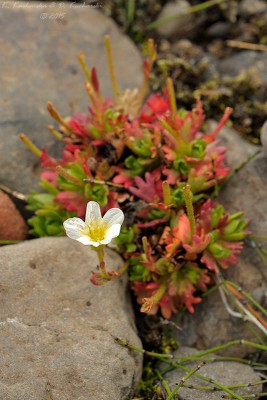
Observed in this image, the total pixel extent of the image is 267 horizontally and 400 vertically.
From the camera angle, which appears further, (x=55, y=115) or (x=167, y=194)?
(x=55, y=115)

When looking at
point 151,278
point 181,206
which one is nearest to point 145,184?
point 181,206

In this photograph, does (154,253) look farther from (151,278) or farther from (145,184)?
(145,184)

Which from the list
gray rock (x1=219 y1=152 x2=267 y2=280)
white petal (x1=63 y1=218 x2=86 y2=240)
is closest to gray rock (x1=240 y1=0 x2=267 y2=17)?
gray rock (x1=219 y1=152 x2=267 y2=280)

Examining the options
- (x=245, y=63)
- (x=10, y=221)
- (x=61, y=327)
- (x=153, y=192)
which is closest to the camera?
(x=61, y=327)

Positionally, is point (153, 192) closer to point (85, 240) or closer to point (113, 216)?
point (113, 216)

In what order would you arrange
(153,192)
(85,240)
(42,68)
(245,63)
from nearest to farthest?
(85,240) → (153,192) → (42,68) → (245,63)

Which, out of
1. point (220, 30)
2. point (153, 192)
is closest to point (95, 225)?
point (153, 192)

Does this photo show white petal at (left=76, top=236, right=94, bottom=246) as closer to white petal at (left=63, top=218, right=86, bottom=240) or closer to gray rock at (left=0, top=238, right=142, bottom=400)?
white petal at (left=63, top=218, right=86, bottom=240)

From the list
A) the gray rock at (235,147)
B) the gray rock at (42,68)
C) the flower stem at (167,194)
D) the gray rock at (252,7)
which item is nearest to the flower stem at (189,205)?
the flower stem at (167,194)
